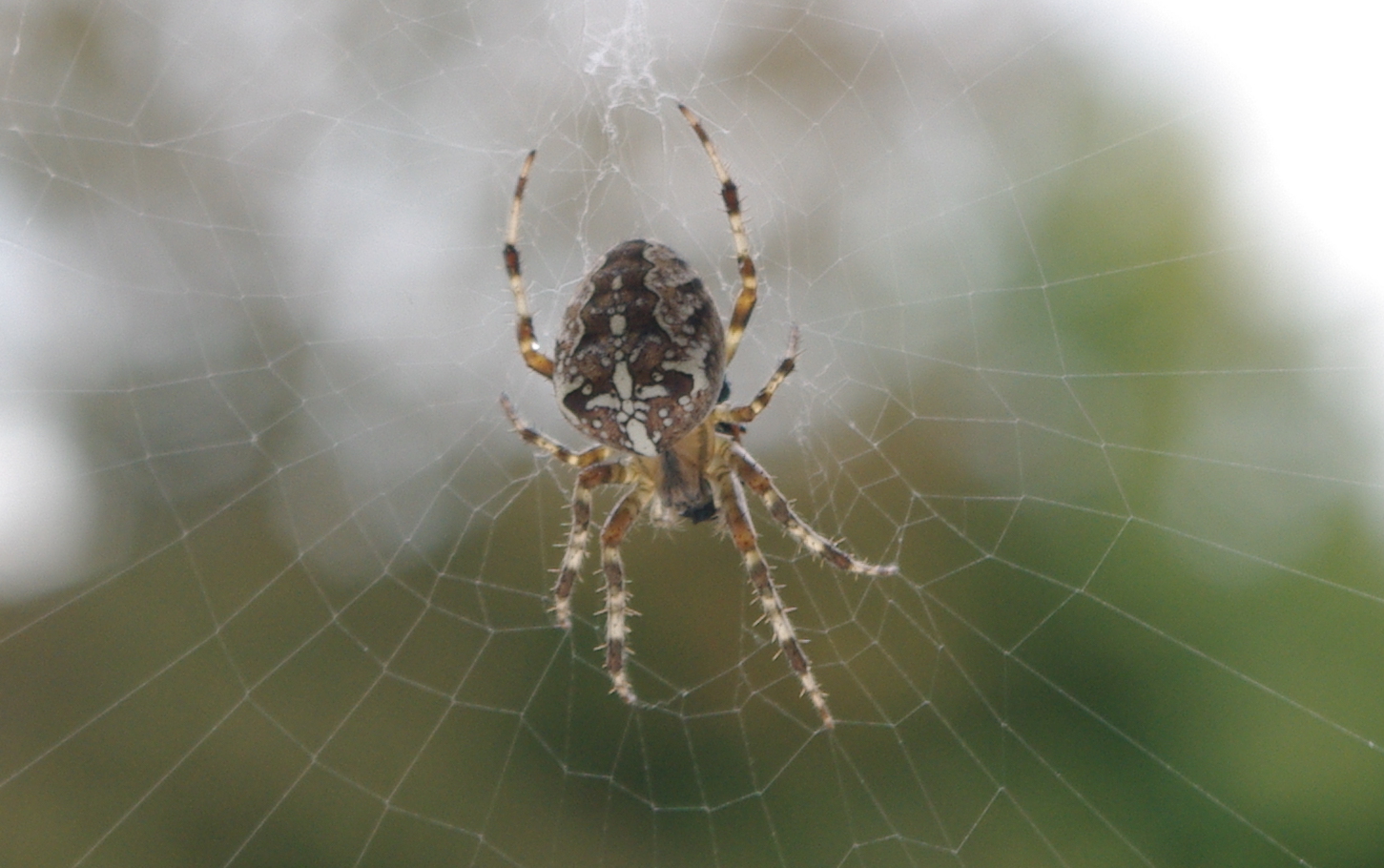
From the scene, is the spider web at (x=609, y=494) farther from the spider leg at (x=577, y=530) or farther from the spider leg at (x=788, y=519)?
the spider leg at (x=788, y=519)

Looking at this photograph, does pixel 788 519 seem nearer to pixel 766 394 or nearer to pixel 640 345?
pixel 766 394

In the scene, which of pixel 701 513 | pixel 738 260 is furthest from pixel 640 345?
pixel 701 513

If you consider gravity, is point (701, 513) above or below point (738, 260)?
below

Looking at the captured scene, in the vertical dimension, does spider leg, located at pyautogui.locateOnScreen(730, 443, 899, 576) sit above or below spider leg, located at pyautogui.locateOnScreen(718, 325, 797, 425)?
below

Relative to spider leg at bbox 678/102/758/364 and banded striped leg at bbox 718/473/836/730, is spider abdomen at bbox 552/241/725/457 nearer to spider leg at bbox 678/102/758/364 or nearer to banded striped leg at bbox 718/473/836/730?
spider leg at bbox 678/102/758/364

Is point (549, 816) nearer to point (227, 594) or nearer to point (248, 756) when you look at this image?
point (248, 756)

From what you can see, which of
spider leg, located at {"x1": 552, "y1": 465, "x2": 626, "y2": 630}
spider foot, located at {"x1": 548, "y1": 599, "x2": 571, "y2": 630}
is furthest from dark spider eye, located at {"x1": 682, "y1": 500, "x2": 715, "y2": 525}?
spider foot, located at {"x1": 548, "y1": 599, "x2": 571, "y2": 630}
